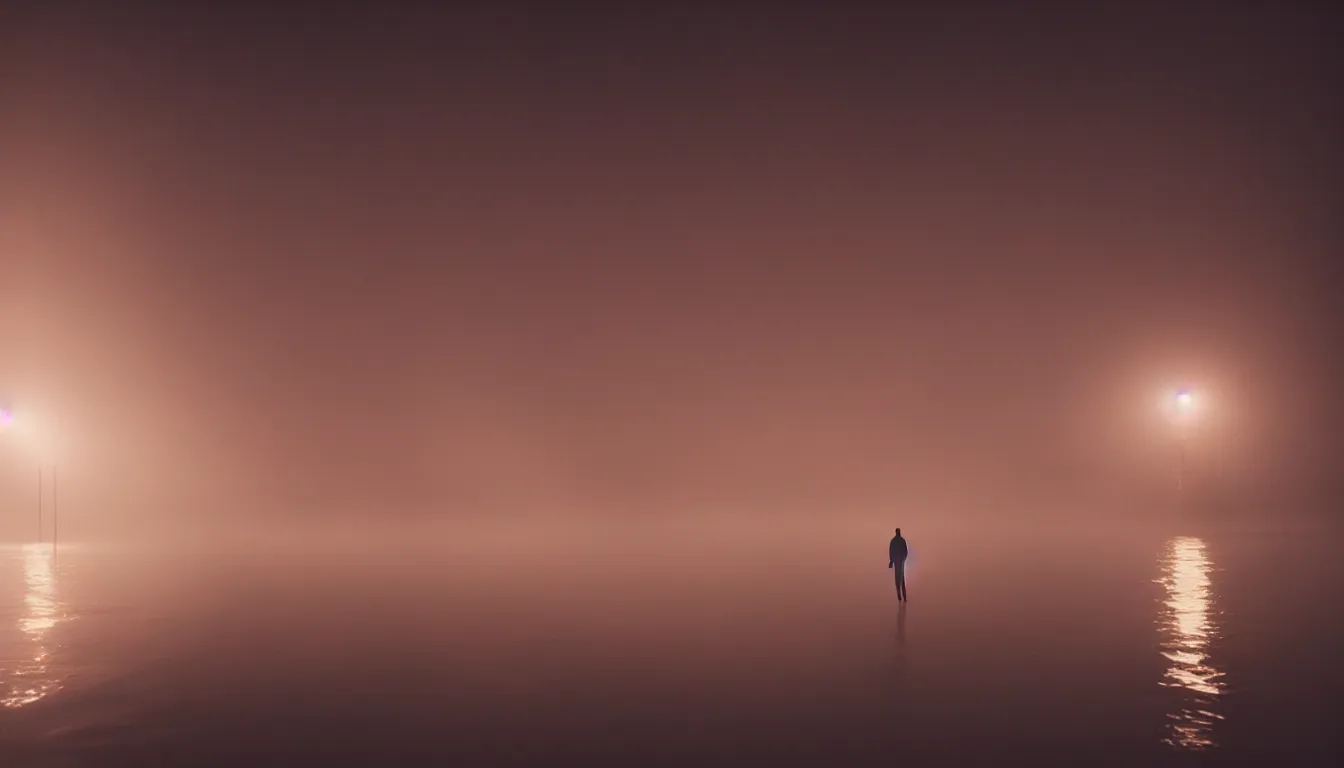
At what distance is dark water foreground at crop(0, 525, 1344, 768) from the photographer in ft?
33.4

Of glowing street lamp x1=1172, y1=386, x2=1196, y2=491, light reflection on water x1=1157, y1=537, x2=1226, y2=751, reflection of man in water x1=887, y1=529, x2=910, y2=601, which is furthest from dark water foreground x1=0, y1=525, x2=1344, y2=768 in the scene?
glowing street lamp x1=1172, y1=386, x2=1196, y2=491

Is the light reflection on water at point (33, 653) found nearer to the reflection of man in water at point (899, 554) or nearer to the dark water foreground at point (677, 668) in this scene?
the dark water foreground at point (677, 668)

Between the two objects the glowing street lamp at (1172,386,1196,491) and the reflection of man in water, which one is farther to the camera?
the glowing street lamp at (1172,386,1196,491)

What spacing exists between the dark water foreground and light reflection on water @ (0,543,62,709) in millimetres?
79

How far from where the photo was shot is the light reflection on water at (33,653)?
12.7 m

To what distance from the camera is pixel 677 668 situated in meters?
14.1

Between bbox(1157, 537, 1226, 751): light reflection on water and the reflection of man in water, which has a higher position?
the reflection of man in water

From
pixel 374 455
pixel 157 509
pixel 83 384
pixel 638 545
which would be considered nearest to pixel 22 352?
pixel 83 384

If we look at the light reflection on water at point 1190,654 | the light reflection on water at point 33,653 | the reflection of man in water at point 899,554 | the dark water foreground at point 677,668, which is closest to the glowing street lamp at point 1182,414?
the dark water foreground at point 677,668

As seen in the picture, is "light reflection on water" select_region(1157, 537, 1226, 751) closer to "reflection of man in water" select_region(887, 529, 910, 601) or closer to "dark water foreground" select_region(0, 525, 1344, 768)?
"dark water foreground" select_region(0, 525, 1344, 768)

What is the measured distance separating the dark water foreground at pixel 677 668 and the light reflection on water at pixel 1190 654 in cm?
6

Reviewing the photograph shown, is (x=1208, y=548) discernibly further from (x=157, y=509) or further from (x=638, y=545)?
(x=157, y=509)

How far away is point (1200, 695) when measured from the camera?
12195 mm

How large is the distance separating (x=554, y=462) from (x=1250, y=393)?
3065 inches
